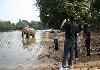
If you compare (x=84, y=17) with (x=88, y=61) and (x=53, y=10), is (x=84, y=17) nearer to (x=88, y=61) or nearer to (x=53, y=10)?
(x=53, y=10)

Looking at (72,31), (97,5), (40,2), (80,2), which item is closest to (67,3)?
(80,2)

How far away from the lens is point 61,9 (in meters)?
37.5

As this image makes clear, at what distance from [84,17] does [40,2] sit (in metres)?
12.4

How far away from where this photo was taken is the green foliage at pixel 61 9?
35.2 meters

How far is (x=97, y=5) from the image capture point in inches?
1626

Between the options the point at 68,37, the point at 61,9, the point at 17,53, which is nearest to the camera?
the point at 68,37

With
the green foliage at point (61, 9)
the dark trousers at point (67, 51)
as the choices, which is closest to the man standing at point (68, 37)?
the dark trousers at point (67, 51)

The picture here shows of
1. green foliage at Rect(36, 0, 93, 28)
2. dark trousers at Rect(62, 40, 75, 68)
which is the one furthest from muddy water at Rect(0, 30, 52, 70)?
green foliage at Rect(36, 0, 93, 28)

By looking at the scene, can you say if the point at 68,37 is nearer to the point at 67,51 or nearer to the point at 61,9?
the point at 67,51

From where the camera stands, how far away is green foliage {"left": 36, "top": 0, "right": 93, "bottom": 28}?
116ft

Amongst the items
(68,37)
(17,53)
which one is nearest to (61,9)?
(17,53)

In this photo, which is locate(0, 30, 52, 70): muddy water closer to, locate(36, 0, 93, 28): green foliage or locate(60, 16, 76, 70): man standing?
locate(60, 16, 76, 70): man standing

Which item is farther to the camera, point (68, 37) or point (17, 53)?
point (17, 53)

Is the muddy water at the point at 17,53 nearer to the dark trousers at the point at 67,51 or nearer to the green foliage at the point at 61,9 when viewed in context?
the dark trousers at the point at 67,51
